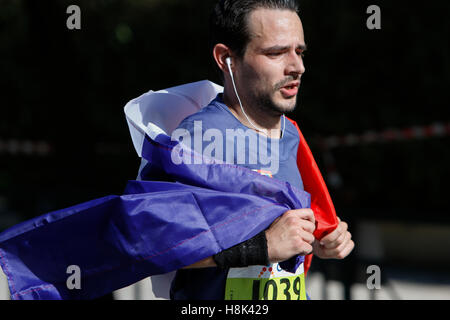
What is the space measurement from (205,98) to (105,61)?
6.22 metres

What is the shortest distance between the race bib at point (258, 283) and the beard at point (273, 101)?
0.53 m

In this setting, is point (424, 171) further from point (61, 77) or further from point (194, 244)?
point (194, 244)

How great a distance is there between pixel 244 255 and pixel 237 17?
795mm

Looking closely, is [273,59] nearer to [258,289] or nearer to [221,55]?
[221,55]

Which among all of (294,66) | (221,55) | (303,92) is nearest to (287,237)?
(294,66)

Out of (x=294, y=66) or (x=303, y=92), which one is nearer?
(x=294, y=66)

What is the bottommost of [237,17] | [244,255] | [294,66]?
[244,255]

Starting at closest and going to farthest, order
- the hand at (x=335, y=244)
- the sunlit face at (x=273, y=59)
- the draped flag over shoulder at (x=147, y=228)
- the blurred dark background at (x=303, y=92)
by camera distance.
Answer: the draped flag over shoulder at (x=147, y=228), the sunlit face at (x=273, y=59), the hand at (x=335, y=244), the blurred dark background at (x=303, y=92)

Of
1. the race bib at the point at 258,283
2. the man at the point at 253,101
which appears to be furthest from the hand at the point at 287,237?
the race bib at the point at 258,283

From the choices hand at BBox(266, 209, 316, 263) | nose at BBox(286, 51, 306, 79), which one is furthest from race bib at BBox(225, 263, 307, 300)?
nose at BBox(286, 51, 306, 79)

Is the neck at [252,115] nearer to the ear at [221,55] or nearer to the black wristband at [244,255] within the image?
the ear at [221,55]

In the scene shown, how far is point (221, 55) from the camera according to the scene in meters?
2.04

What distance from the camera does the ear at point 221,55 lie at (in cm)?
203

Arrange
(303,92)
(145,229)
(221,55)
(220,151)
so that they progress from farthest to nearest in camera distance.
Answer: (303,92), (221,55), (220,151), (145,229)
